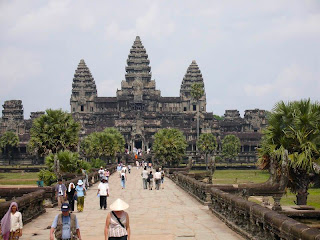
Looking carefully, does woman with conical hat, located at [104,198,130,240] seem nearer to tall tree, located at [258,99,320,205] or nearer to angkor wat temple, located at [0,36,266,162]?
tall tree, located at [258,99,320,205]

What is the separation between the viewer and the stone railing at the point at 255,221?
12290mm

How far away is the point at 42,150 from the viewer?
54.8 m

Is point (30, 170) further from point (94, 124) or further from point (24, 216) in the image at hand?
point (24, 216)

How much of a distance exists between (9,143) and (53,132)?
335ft

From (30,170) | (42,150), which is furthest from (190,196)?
(30,170)

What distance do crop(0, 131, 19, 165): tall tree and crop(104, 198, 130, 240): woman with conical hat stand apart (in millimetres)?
142637

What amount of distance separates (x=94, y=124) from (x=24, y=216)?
153m

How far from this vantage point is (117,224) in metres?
13.2

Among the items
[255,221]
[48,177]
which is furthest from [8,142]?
[255,221]

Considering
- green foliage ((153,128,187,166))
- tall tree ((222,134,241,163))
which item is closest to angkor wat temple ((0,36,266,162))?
tall tree ((222,134,241,163))

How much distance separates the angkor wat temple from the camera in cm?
16488

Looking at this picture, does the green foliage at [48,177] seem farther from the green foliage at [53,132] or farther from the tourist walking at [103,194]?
the tourist walking at [103,194]

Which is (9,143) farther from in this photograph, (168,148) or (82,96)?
(168,148)

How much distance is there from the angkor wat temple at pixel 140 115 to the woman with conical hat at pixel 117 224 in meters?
146
